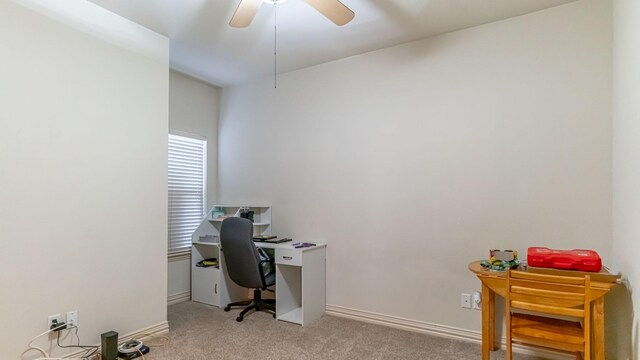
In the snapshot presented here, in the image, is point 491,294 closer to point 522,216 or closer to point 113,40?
point 522,216

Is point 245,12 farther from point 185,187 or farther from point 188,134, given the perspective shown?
point 185,187

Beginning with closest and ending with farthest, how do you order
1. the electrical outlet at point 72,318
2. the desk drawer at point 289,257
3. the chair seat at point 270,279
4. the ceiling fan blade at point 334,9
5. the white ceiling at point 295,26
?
the ceiling fan blade at point 334,9
the electrical outlet at point 72,318
the white ceiling at point 295,26
the desk drawer at point 289,257
the chair seat at point 270,279

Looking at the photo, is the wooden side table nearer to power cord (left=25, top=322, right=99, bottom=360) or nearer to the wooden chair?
the wooden chair

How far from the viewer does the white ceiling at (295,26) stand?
2547 mm

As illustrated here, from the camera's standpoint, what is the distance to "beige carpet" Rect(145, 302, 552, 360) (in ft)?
8.52

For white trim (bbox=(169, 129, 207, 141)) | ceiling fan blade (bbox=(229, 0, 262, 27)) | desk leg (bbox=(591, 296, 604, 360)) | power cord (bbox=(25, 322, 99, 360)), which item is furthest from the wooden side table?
white trim (bbox=(169, 129, 207, 141))

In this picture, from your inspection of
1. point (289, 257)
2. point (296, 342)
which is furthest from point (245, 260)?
point (296, 342)

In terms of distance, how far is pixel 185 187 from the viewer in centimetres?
414

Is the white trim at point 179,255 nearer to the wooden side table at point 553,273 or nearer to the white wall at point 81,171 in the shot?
the white wall at point 81,171

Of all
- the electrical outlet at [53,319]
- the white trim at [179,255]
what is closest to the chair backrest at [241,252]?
the white trim at [179,255]

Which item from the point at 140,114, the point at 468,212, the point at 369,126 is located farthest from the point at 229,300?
the point at 468,212

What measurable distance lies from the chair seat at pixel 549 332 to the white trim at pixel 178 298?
3388mm

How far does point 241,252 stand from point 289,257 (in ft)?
1.58

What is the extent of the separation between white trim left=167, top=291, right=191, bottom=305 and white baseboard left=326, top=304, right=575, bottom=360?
1719mm
